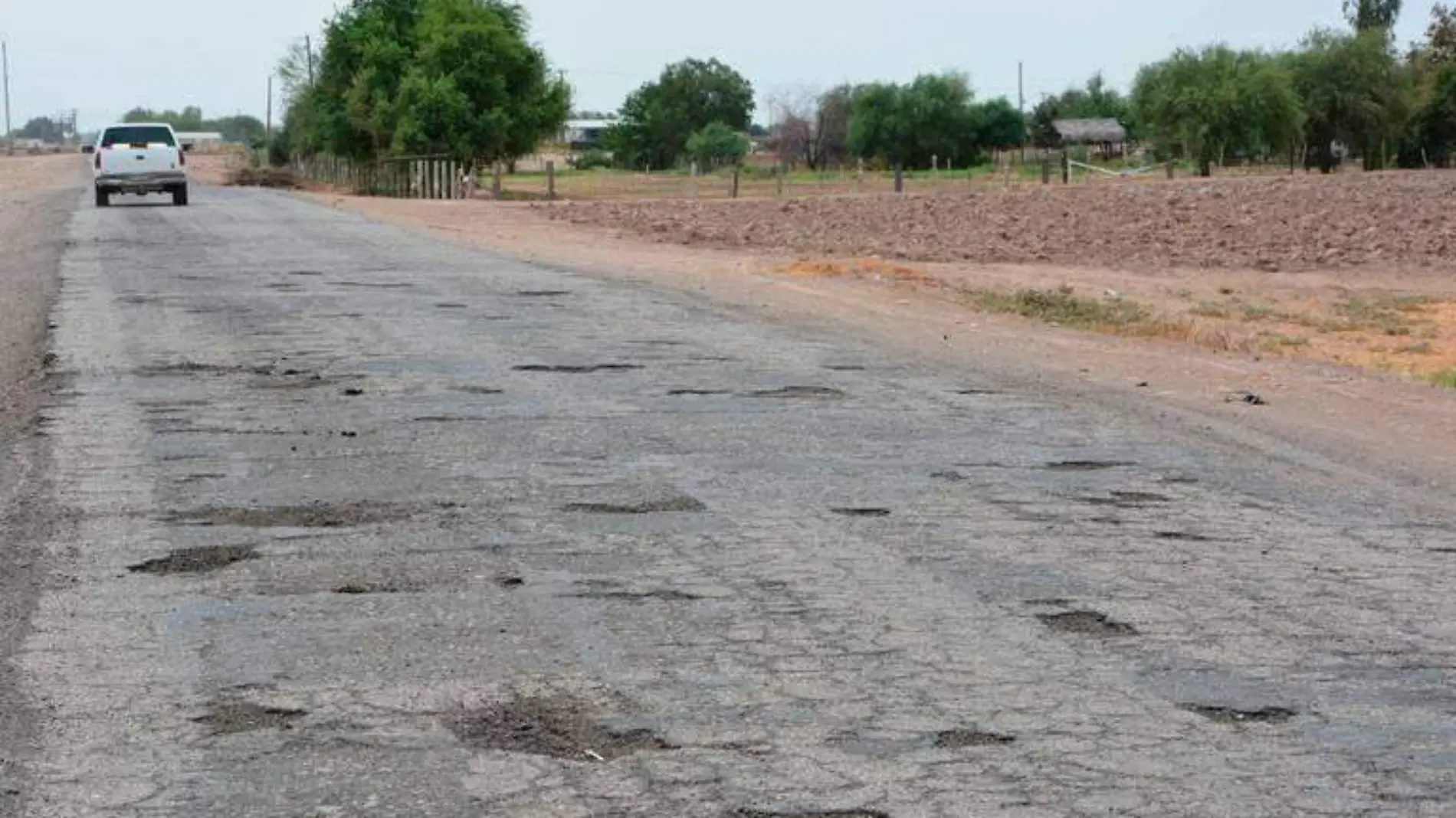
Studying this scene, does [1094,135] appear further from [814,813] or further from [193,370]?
[814,813]

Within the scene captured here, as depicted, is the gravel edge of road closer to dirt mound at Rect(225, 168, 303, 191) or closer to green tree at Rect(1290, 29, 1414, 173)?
dirt mound at Rect(225, 168, 303, 191)

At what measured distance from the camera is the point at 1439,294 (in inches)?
1080

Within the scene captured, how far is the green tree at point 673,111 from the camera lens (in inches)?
5017

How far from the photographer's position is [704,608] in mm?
6996

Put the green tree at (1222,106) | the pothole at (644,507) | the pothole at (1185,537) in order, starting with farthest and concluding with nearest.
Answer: the green tree at (1222,106), the pothole at (644,507), the pothole at (1185,537)

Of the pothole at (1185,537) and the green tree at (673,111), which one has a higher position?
the green tree at (673,111)

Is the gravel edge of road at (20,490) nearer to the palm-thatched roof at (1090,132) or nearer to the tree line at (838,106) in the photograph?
the tree line at (838,106)

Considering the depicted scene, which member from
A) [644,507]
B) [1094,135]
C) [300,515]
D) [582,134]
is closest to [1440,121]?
[1094,135]

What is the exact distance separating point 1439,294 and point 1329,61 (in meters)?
69.6

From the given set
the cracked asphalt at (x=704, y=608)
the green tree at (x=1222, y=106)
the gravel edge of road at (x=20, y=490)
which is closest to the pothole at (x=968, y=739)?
the cracked asphalt at (x=704, y=608)

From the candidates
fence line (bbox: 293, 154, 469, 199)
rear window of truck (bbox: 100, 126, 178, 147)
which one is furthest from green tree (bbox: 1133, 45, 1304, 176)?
rear window of truck (bbox: 100, 126, 178, 147)

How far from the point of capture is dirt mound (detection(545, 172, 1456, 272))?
107 ft

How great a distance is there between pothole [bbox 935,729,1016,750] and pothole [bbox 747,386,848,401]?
707 cm

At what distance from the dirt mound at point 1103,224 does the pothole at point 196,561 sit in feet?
75.6
